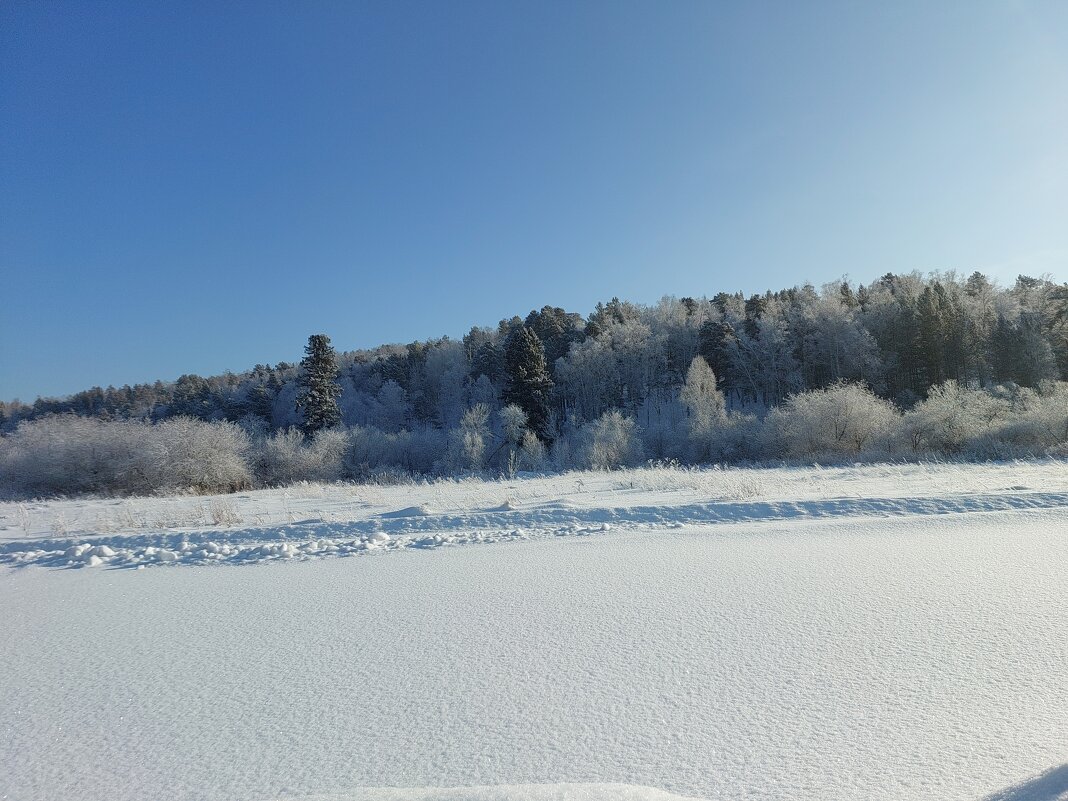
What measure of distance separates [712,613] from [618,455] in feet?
102

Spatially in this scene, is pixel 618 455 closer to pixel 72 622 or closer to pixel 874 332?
pixel 72 622

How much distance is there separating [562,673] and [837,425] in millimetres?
32972

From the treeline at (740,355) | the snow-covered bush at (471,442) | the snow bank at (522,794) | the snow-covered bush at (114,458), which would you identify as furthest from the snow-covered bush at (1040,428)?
the snow-covered bush at (114,458)

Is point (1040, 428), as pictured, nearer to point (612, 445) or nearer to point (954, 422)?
point (954, 422)

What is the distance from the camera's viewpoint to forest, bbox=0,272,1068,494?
2575cm

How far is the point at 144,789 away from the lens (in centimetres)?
220

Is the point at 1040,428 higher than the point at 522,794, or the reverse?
the point at 522,794

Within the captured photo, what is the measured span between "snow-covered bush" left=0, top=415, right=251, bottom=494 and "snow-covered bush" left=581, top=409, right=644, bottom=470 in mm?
20828

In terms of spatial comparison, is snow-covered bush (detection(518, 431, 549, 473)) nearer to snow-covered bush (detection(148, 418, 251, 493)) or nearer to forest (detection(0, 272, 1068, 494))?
forest (detection(0, 272, 1068, 494))

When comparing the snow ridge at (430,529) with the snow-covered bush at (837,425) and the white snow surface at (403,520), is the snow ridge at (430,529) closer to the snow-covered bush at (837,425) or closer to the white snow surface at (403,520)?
the white snow surface at (403,520)

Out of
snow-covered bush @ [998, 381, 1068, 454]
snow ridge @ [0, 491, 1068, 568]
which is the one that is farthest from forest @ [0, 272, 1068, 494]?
snow ridge @ [0, 491, 1068, 568]

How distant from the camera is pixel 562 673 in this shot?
9.98ft

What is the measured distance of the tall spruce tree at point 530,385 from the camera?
1740 inches

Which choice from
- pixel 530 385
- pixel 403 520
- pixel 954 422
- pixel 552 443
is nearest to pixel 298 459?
pixel 530 385
